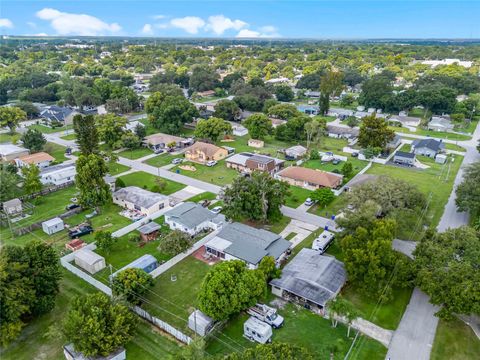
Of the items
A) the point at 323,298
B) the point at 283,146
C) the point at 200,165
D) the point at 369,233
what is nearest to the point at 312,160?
the point at 283,146

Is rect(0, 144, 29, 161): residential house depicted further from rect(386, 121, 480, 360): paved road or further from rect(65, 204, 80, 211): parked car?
rect(386, 121, 480, 360): paved road

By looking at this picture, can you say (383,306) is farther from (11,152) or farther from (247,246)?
(11,152)

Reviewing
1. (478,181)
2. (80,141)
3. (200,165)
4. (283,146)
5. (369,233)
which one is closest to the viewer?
(369,233)

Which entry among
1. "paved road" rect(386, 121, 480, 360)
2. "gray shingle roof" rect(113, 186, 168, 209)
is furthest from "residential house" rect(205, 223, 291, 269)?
"gray shingle roof" rect(113, 186, 168, 209)

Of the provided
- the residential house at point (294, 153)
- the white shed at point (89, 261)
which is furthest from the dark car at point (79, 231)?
the residential house at point (294, 153)

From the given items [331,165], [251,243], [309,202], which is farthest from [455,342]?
[331,165]

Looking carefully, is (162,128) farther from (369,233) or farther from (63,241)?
(369,233)
